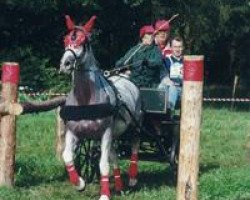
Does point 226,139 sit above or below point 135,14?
below

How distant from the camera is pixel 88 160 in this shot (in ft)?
35.6

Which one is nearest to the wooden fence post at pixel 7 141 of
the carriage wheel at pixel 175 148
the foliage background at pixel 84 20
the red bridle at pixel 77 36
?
the red bridle at pixel 77 36

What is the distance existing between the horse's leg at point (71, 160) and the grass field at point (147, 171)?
0.73ft

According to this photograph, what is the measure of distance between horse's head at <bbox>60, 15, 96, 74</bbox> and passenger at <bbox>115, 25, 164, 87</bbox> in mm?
1745

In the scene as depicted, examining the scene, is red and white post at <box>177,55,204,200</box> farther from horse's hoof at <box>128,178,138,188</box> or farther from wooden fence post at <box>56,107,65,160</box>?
wooden fence post at <box>56,107,65,160</box>

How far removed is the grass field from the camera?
991 cm

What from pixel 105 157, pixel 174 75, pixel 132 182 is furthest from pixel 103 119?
pixel 174 75

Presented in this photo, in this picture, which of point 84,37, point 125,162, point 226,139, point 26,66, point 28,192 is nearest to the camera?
point 84,37

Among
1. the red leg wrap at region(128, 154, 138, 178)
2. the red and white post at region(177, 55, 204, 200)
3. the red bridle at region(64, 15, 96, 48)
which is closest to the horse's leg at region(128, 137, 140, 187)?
the red leg wrap at region(128, 154, 138, 178)

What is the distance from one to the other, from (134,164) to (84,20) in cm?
1676

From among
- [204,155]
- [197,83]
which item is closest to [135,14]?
[204,155]

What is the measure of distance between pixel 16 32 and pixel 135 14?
4200mm

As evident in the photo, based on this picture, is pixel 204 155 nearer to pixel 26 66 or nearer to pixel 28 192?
pixel 28 192

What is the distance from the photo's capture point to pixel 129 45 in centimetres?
2941
